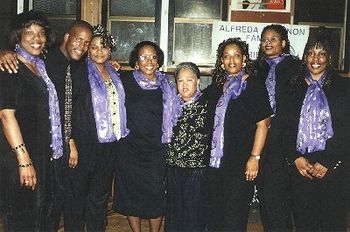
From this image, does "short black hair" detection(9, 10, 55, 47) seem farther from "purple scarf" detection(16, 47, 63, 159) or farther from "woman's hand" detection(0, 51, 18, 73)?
"woman's hand" detection(0, 51, 18, 73)

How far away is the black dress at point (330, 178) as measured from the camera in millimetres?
3322

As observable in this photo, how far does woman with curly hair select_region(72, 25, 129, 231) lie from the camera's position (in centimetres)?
368

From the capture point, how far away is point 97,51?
375 centimetres

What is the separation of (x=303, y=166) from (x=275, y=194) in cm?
48

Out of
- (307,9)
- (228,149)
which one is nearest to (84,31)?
(228,149)

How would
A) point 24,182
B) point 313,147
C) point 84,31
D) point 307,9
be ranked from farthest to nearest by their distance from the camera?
point 307,9, point 84,31, point 313,147, point 24,182

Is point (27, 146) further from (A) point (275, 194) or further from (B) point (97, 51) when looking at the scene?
(A) point (275, 194)

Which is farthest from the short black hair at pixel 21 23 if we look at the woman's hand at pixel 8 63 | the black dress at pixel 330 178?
the black dress at pixel 330 178

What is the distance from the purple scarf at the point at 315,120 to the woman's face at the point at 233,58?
2.12 ft

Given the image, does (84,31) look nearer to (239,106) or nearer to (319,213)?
(239,106)

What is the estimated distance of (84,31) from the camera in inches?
144

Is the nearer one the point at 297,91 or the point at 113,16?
the point at 297,91

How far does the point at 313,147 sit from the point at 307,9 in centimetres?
290

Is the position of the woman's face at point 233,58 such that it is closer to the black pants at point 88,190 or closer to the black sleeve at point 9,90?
the black pants at point 88,190
